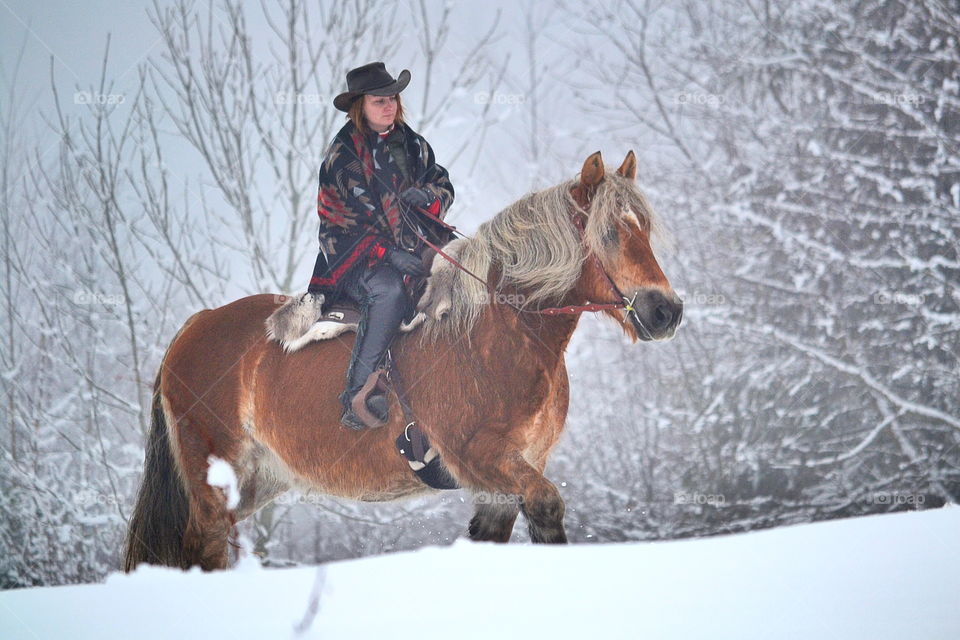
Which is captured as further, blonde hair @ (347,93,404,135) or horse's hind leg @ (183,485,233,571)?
horse's hind leg @ (183,485,233,571)

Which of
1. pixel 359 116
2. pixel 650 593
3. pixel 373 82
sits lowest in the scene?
pixel 650 593

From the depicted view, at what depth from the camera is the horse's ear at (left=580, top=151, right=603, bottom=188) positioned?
11.8ft

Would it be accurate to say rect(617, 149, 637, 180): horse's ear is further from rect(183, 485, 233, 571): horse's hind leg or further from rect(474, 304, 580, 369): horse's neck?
rect(183, 485, 233, 571): horse's hind leg

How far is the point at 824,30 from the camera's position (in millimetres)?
7602

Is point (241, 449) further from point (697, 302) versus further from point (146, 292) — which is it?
point (697, 302)

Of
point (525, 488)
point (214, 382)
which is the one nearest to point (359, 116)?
point (214, 382)

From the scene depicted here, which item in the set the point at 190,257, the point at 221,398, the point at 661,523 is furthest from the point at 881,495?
the point at 190,257

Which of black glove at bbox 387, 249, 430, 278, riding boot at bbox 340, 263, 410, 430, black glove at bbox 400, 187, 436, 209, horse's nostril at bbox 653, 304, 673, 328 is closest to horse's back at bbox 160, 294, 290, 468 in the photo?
riding boot at bbox 340, 263, 410, 430

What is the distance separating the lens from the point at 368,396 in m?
3.87

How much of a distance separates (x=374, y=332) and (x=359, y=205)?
634 mm

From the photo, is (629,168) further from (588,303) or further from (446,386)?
(446,386)

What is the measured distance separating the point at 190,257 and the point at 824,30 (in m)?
6.03

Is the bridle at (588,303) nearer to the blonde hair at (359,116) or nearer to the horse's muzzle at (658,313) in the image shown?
the horse's muzzle at (658,313)

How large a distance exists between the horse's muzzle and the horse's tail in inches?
99.6
